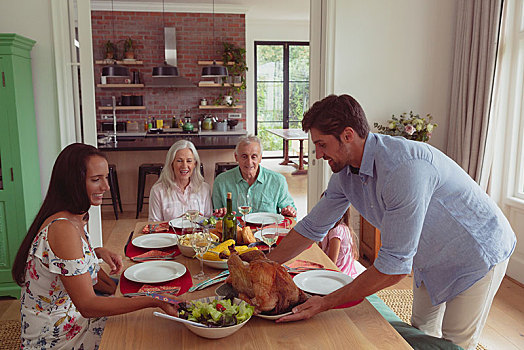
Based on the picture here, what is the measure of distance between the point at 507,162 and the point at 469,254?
8.53 feet

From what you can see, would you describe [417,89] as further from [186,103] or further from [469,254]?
[186,103]

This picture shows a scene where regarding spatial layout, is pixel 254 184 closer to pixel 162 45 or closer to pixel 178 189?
pixel 178 189

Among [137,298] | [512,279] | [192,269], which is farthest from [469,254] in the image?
[512,279]

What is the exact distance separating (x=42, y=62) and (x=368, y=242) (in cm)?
310

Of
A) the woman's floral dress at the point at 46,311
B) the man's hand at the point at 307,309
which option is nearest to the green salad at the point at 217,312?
the man's hand at the point at 307,309

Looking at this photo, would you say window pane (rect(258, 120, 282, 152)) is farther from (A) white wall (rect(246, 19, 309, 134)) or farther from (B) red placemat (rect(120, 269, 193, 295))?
(B) red placemat (rect(120, 269, 193, 295))

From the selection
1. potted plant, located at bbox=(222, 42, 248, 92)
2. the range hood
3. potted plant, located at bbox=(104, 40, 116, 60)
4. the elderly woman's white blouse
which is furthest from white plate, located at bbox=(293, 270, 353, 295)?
potted plant, located at bbox=(104, 40, 116, 60)

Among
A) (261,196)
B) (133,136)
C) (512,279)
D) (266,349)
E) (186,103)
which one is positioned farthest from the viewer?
(186,103)

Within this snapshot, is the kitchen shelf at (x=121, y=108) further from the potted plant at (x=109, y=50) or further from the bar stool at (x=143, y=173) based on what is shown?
the bar stool at (x=143, y=173)

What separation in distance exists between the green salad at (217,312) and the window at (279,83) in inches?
348

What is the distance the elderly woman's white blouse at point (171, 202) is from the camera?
10.1 feet

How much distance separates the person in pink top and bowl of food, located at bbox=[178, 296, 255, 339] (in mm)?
1224

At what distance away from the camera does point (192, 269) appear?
191cm

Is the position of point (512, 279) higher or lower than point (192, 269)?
lower
